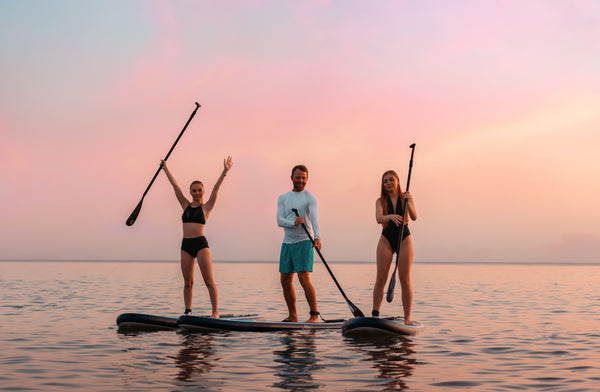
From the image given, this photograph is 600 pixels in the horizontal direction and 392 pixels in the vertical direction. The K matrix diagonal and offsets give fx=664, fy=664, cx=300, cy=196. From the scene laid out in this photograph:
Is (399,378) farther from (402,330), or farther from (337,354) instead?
(402,330)

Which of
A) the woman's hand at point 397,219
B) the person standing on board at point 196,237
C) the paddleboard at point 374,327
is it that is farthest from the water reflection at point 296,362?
the woman's hand at point 397,219

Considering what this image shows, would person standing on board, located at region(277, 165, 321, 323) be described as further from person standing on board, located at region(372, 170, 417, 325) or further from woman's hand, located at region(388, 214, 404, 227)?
woman's hand, located at region(388, 214, 404, 227)

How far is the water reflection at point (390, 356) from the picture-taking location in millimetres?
6637

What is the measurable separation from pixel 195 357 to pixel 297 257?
3.02m

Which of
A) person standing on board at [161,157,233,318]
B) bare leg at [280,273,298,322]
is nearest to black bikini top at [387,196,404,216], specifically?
bare leg at [280,273,298,322]

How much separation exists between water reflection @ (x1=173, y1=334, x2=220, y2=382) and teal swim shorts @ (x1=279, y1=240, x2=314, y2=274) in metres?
1.65

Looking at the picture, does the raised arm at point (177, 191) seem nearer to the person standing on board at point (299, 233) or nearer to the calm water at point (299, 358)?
the person standing on board at point (299, 233)

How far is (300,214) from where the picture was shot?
10711 mm

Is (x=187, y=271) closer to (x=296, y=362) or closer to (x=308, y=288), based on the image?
(x=308, y=288)

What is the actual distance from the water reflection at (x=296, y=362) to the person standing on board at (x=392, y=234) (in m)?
1.28

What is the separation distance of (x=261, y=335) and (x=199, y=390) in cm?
456

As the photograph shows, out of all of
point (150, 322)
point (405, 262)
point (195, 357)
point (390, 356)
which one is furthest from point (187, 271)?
point (390, 356)

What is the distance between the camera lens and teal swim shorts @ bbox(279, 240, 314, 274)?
10.6 meters

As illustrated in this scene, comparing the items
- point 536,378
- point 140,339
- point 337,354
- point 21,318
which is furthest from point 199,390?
point 21,318
